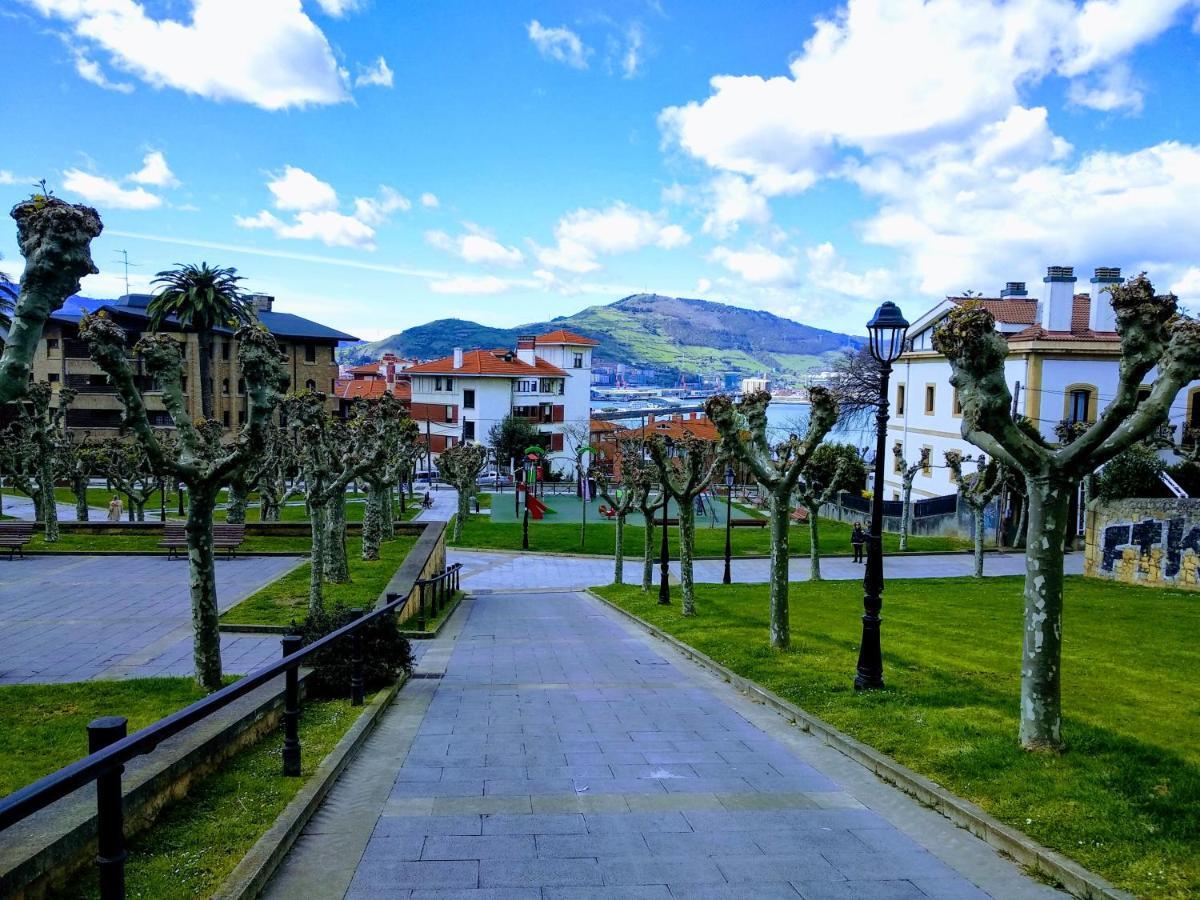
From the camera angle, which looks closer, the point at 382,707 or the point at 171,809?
the point at 171,809

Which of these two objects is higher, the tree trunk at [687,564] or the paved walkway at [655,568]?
the tree trunk at [687,564]

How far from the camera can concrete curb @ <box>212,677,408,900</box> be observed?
15.3 feet

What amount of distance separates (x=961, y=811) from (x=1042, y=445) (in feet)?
11.2

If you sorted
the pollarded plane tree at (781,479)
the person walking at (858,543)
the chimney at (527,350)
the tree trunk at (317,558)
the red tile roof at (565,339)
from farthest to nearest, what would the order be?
the chimney at (527,350), the red tile roof at (565,339), the person walking at (858,543), the tree trunk at (317,558), the pollarded plane tree at (781,479)

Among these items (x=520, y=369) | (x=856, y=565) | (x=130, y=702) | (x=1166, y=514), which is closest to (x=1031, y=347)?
(x=856, y=565)

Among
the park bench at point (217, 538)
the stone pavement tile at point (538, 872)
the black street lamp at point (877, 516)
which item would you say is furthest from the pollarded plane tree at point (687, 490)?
the stone pavement tile at point (538, 872)

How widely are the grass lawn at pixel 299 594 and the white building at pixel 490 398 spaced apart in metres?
59.3

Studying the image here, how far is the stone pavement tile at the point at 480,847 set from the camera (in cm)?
544

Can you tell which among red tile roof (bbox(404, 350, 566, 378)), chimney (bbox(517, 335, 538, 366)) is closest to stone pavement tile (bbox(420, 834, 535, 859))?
red tile roof (bbox(404, 350, 566, 378))

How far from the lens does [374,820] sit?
6031 mm

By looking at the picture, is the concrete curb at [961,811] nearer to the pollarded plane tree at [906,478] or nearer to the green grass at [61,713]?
the green grass at [61,713]

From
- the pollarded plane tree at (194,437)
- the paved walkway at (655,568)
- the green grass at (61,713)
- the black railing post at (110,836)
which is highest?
the pollarded plane tree at (194,437)

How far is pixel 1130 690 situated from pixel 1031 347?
34415mm

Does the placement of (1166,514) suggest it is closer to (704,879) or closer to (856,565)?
(856,565)
